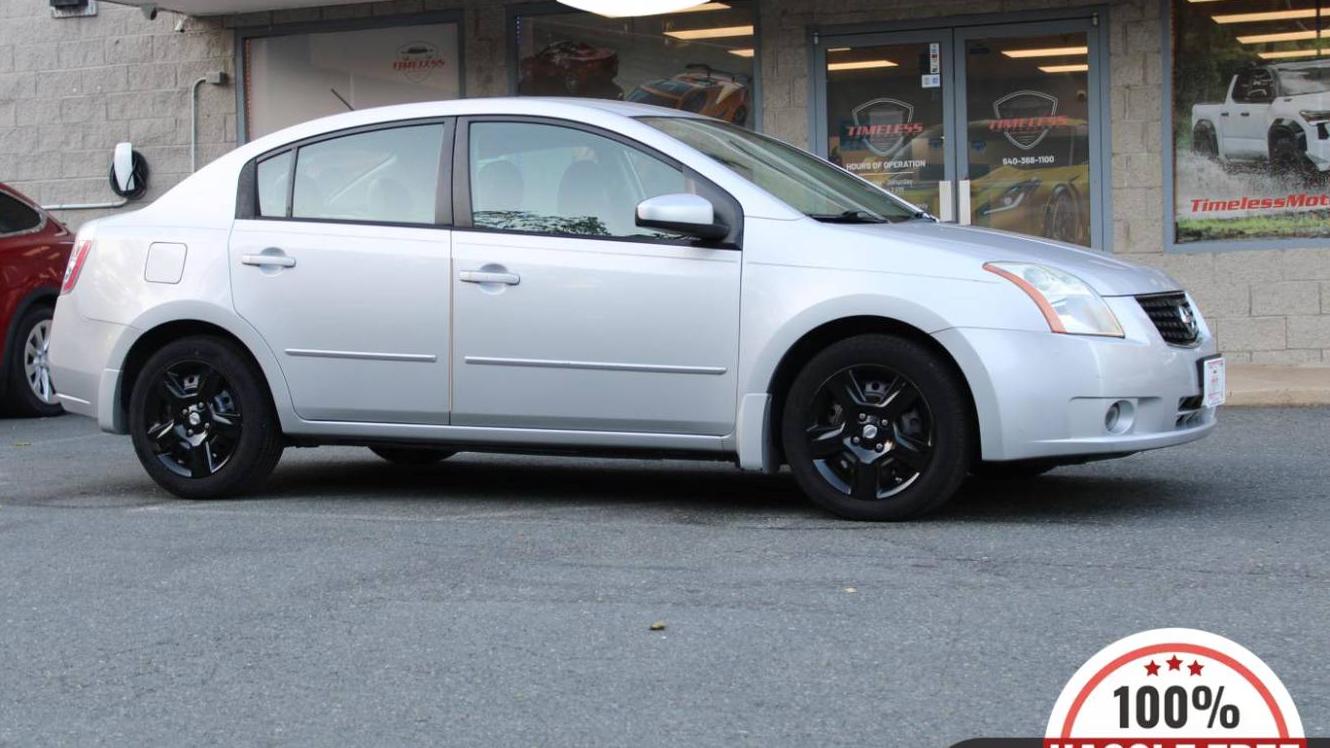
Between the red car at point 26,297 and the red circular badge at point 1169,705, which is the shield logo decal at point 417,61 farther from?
the red circular badge at point 1169,705

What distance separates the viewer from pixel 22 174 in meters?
16.0

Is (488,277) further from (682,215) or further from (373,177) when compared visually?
(682,215)

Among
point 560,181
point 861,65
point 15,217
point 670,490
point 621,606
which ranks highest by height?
point 861,65

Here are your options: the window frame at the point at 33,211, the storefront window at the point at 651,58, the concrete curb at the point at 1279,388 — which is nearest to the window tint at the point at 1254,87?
the concrete curb at the point at 1279,388

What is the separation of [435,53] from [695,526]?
9057 millimetres

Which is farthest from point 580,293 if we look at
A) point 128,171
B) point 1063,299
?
point 128,171

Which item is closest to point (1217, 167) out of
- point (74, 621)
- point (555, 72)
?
point (555, 72)

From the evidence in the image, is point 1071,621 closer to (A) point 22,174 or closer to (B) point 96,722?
(B) point 96,722

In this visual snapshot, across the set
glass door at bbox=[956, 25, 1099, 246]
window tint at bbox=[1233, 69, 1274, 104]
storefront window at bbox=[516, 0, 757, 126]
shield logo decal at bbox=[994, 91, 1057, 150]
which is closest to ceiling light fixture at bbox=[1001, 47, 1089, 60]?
glass door at bbox=[956, 25, 1099, 246]

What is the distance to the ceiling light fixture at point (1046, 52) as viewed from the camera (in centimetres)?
1279

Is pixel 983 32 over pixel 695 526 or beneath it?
over

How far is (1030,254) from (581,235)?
166 cm

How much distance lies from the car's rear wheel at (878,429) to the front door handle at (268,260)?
213 centimetres

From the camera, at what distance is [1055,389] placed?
237 inches
